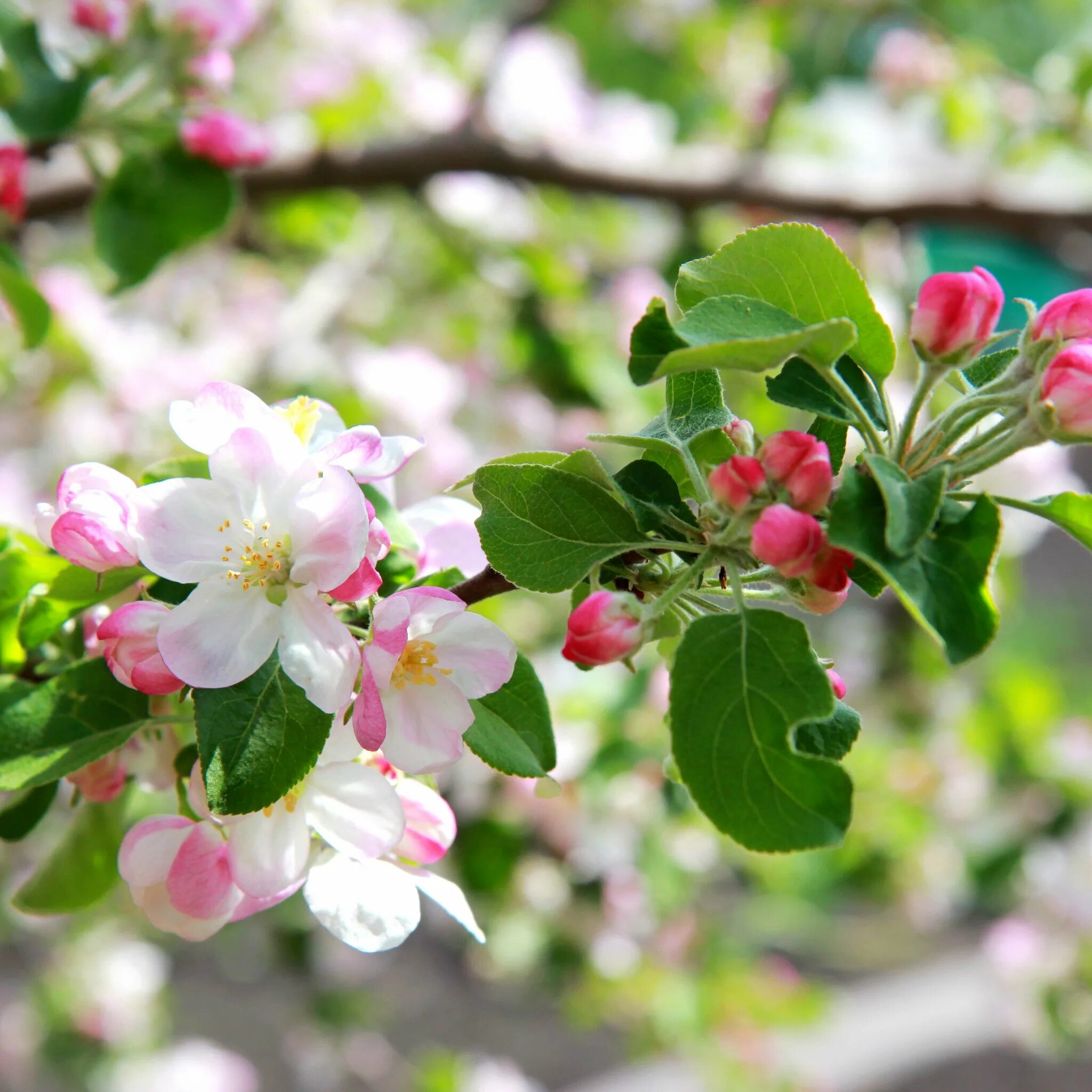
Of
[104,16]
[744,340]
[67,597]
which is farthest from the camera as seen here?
[104,16]

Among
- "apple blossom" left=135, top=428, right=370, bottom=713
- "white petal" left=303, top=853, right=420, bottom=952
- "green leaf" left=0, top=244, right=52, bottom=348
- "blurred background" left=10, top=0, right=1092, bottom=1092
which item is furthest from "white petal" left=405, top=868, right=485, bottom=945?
"blurred background" left=10, top=0, right=1092, bottom=1092

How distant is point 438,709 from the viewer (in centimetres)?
47

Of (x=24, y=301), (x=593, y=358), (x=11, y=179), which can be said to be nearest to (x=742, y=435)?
(x=24, y=301)

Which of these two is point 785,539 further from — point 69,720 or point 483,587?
point 69,720

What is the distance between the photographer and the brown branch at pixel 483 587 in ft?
1.70

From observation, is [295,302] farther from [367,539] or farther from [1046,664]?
[1046,664]

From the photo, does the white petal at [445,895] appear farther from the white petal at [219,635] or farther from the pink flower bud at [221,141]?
the pink flower bud at [221,141]

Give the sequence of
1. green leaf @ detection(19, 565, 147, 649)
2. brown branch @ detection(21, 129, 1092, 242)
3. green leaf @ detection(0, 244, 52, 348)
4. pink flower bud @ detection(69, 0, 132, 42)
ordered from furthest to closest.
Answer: brown branch @ detection(21, 129, 1092, 242) < pink flower bud @ detection(69, 0, 132, 42) < green leaf @ detection(0, 244, 52, 348) < green leaf @ detection(19, 565, 147, 649)

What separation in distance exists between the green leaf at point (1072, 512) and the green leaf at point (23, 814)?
489 millimetres

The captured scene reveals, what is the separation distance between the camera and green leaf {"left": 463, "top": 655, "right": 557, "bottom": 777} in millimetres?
488

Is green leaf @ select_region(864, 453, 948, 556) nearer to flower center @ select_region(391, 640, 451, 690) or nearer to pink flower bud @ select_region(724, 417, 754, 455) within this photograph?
pink flower bud @ select_region(724, 417, 754, 455)

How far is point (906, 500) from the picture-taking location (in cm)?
42

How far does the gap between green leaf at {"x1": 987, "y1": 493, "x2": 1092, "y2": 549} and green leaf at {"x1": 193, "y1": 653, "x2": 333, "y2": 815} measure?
0.30 m

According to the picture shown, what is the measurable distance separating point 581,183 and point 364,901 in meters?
1.21
